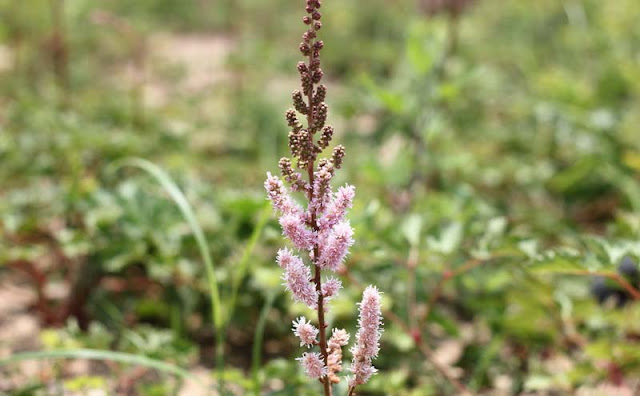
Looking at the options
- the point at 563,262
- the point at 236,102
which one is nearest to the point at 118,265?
the point at 563,262

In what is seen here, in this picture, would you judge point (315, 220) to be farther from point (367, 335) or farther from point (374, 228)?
point (374, 228)

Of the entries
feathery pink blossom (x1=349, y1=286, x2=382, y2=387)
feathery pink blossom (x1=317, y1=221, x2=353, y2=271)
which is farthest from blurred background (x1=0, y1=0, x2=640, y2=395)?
feathery pink blossom (x1=317, y1=221, x2=353, y2=271)

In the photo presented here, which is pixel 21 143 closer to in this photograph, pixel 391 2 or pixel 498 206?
pixel 498 206

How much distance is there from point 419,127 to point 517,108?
4.18ft

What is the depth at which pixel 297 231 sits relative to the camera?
Result: 3.79 feet

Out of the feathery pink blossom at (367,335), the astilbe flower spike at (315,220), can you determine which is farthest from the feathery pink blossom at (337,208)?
the feathery pink blossom at (367,335)

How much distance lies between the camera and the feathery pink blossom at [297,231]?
45.1 inches

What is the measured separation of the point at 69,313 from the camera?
106 inches

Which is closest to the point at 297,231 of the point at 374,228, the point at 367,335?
the point at 367,335

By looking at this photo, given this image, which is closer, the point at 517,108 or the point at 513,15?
the point at 517,108

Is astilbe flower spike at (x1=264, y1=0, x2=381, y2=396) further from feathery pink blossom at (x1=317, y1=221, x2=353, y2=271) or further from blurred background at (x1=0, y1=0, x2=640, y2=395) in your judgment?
blurred background at (x1=0, y1=0, x2=640, y2=395)

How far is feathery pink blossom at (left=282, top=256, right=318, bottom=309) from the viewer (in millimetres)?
1152

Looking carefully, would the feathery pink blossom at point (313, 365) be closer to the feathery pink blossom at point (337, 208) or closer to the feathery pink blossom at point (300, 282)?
the feathery pink blossom at point (300, 282)

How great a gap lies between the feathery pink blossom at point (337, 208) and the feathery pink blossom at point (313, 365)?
0.72 feet
